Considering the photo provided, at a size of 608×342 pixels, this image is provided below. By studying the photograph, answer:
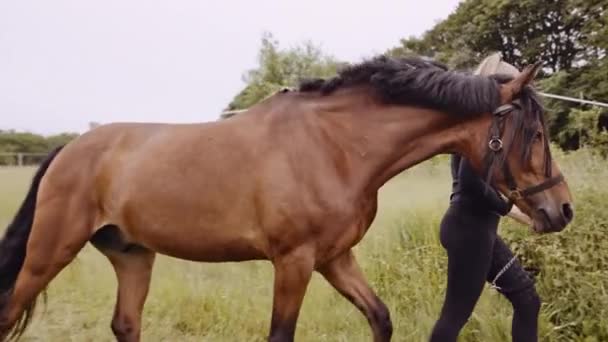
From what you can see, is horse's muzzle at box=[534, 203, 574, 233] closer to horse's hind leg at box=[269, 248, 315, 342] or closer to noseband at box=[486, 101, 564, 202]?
noseband at box=[486, 101, 564, 202]

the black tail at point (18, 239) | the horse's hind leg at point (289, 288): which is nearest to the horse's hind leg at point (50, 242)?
the black tail at point (18, 239)

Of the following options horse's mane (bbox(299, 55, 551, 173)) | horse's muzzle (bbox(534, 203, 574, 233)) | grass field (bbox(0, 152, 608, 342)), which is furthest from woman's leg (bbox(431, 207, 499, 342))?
grass field (bbox(0, 152, 608, 342))

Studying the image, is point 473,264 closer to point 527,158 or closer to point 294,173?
point 527,158

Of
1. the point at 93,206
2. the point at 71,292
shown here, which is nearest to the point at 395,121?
the point at 93,206

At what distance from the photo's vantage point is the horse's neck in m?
2.90

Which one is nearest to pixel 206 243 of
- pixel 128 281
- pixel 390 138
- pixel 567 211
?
pixel 128 281

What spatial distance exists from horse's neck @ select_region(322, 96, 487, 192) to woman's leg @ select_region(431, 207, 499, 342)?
412 millimetres

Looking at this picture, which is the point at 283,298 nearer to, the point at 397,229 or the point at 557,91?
the point at 397,229

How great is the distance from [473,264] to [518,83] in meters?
0.93

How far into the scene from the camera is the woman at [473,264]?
305 centimetres

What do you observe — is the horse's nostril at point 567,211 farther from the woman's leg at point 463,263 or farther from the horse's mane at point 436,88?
the woman's leg at point 463,263

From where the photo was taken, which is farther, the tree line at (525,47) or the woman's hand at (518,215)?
the tree line at (525,47)

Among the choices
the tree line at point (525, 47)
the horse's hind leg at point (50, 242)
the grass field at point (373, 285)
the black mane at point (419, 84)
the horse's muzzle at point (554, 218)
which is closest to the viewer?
the horse's muzzle at point (554, 218)

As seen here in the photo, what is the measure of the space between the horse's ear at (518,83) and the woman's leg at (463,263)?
66cm
